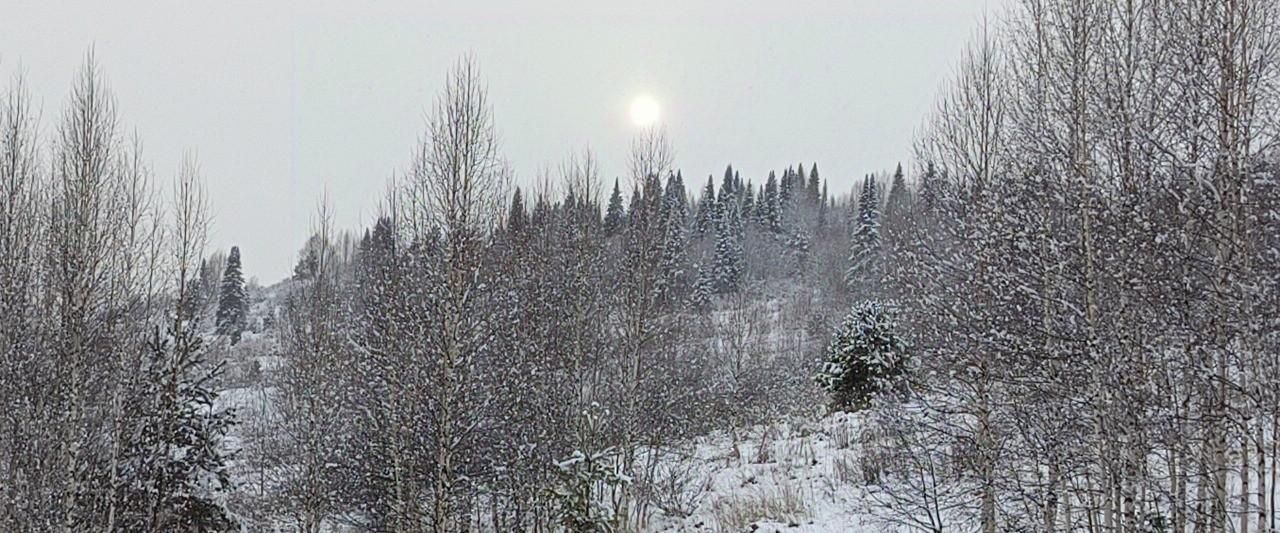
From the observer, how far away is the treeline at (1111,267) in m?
5.93

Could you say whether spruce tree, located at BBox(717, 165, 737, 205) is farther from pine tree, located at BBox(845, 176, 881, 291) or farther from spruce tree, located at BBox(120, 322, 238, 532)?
spruce tree, located at BBox(120, 322, 238, 532)

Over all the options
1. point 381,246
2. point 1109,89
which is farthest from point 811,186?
point 1109,89

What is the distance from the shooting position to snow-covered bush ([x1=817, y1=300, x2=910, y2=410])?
15578 mm

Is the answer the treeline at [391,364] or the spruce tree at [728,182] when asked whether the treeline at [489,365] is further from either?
the spruce tree at [728,182]

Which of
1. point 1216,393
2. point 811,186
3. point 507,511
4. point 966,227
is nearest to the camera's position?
point 1216,393

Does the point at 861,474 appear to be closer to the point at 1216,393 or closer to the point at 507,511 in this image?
the point at 507,511

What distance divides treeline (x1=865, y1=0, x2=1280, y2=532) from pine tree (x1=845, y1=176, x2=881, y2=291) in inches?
978

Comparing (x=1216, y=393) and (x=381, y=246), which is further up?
(x=381, y=246)

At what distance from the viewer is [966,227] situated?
940 cm

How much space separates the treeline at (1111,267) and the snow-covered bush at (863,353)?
187 inches

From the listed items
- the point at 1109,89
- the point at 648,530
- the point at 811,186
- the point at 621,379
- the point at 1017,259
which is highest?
the point at 811,186

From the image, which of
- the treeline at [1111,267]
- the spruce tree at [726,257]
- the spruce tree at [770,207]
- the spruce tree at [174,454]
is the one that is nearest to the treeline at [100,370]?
the spruce tree at [174,454]

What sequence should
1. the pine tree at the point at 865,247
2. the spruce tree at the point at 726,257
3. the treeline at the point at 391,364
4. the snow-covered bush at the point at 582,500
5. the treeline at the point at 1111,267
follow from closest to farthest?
the treeline at the point at 1111,267, the snow-covered bush at the point at 582,500, the treeline at the point at 391,364, the pine tree at the point at 865,247, the spruce tree at the point at 726,257

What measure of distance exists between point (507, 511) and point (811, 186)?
204 ft
